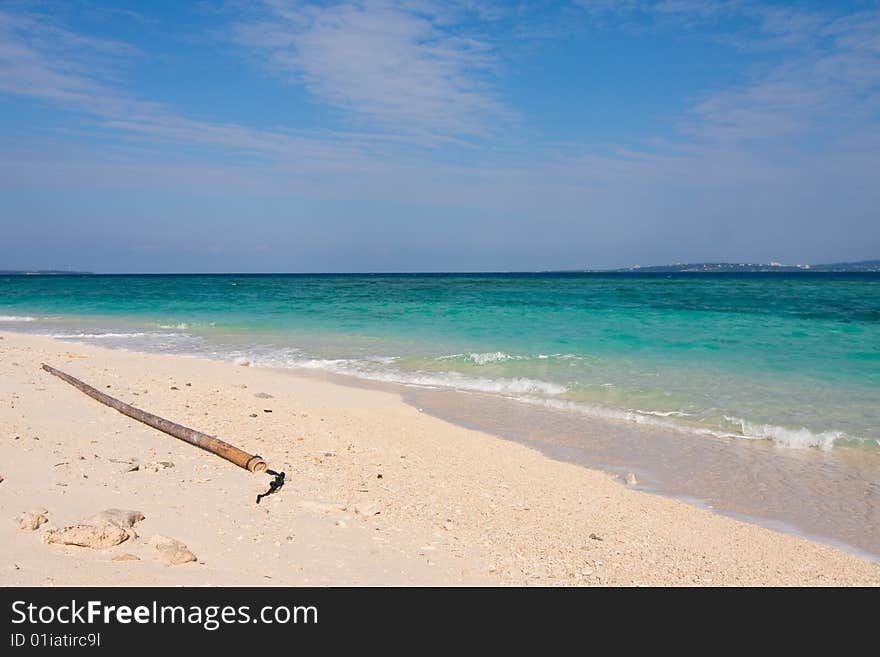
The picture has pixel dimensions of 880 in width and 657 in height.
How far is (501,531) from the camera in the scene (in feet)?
15.9

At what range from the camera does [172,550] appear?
373cm

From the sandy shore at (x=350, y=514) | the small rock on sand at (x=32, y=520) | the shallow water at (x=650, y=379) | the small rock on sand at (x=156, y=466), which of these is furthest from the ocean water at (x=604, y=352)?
the small rock on sand at (x=32, y=520)

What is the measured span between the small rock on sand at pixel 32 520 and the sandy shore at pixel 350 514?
1.9 inches

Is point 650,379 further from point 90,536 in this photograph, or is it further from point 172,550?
point 90,536

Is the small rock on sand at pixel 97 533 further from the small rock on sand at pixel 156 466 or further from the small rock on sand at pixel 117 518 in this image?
the small rock on sand at pixel 156 466

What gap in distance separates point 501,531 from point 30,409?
5905 millimetres

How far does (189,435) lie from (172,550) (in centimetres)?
296

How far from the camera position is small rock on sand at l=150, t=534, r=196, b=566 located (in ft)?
12.0

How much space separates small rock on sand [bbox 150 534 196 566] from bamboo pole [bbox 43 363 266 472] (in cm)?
183

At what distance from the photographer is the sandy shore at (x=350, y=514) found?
3.84 metres

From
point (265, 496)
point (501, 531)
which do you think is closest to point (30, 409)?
point (265, 496)

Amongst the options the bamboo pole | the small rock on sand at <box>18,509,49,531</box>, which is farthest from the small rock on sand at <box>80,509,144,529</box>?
the bamboo pole

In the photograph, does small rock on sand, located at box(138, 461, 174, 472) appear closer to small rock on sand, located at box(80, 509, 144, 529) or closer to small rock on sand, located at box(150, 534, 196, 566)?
small rock on sand, located at box(80, 509, 144, 529)
